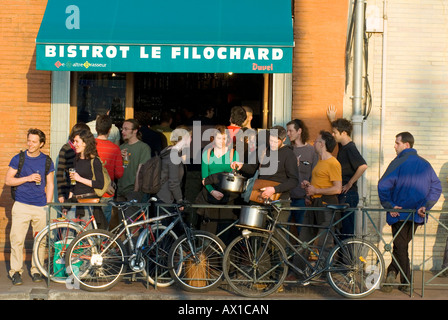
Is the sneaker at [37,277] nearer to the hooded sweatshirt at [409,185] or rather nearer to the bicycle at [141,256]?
the bicycle at [141,256]

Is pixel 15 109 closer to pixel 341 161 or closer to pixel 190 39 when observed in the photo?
pixel 190 39

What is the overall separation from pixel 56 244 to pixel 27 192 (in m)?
0.82

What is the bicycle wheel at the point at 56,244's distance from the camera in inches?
381

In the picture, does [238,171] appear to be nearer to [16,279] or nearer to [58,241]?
Answer: [58,241]

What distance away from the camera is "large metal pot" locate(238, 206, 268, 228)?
8914mm

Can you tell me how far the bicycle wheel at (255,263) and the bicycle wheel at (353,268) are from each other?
65 centimetres

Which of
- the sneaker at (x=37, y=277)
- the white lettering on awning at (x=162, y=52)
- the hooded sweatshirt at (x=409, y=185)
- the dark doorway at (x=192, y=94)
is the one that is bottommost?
the sneaker at (x=37, y=277)

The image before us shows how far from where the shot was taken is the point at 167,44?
33.8 feet

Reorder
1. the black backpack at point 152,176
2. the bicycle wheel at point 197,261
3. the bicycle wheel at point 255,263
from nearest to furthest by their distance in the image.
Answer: the bicycle wheel at point 255,263 → the bicycle wheel at point 197,261 → the black backpack at point 152,176

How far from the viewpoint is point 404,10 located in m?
11.3

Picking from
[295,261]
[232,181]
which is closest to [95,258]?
[232,181]

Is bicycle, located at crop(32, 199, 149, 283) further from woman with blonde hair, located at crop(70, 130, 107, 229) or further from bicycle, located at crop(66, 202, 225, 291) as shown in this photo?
bicycle, located at crop(66, 202, 225, 291)

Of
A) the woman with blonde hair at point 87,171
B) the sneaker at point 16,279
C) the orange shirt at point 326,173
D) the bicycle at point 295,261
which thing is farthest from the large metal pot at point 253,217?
the sneaker at point 16,279

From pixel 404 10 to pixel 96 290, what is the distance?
21.1 feet
